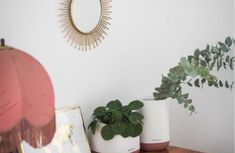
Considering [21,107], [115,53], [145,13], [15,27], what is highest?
[145,13]

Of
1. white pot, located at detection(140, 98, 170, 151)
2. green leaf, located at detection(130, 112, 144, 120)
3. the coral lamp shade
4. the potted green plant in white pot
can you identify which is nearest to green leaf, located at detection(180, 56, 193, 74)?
the potted green plant in white pot

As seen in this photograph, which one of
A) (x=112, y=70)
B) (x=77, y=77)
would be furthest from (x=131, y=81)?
(x=77, y=77)

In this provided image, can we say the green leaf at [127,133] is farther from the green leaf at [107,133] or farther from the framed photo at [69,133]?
the framed photo at [69,133]

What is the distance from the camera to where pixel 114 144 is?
4.84ft

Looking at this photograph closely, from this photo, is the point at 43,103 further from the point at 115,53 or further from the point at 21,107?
the point at 115,53

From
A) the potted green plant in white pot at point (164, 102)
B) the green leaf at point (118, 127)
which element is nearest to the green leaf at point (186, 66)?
the potted green plant in white pot at point (164, 102)

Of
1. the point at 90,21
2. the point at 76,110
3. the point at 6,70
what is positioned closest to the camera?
the point at 6,70

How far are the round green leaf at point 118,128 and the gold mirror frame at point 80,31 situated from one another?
414mm

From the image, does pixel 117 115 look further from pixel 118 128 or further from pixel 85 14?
pixel 85 14

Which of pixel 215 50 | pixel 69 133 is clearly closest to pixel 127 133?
pixel 69 133

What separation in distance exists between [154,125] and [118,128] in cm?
27

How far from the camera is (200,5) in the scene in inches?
84.4

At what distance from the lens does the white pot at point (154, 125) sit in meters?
1.64

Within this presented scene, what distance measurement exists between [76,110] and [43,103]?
0.62 meters
